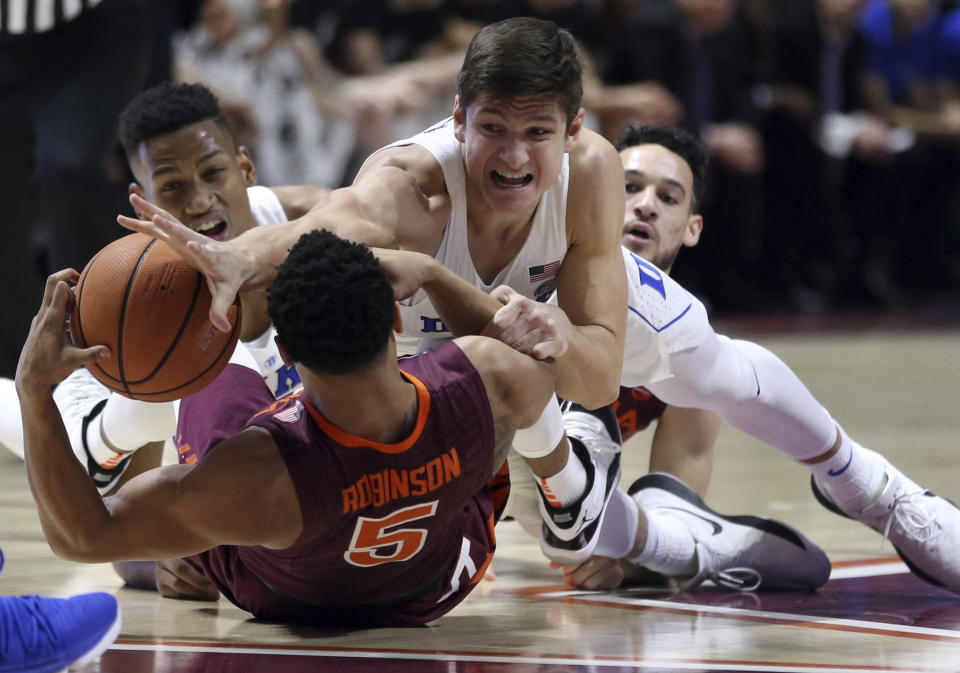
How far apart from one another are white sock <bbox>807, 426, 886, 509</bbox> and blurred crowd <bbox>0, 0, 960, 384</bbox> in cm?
445

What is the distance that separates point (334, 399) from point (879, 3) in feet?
31.9

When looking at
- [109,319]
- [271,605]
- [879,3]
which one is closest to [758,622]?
[271,605]

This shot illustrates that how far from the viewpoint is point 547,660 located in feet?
9.48

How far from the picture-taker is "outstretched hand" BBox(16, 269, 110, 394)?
2760 millimetres

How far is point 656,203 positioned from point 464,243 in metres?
1.02

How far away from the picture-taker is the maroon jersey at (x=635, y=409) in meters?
4.49

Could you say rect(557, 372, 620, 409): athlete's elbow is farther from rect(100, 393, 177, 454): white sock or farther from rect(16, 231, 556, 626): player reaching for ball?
rect(100, 393, 177, 454): white sock

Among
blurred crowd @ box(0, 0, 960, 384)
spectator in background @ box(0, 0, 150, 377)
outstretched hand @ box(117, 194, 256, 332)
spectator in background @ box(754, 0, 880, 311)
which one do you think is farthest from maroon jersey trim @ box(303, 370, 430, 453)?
spectator in background @ box(754, 0, 880, 311)

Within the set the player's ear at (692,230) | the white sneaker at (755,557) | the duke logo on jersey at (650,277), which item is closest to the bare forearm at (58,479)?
the white sneaker at (755,557)

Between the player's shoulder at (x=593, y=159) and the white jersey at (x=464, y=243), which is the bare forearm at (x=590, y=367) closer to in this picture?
the white jersey at (x=464, y=243)

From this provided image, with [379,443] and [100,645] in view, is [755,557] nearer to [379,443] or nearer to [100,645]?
[379,443]

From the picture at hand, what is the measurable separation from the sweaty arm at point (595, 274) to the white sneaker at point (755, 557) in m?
0.57

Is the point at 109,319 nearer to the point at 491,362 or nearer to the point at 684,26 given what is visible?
the point at 491,362

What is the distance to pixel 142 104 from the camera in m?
4.40
